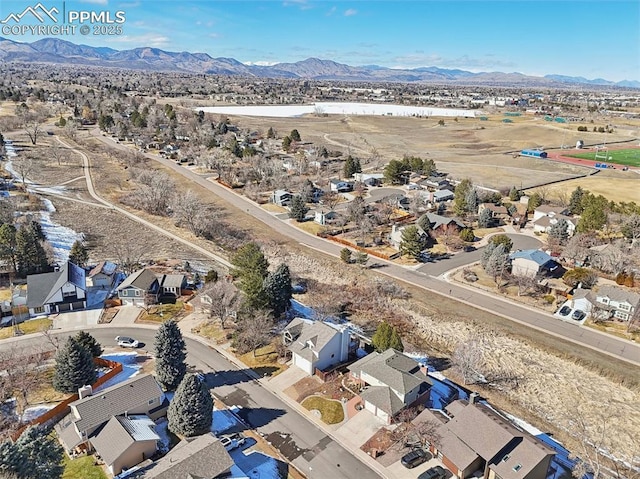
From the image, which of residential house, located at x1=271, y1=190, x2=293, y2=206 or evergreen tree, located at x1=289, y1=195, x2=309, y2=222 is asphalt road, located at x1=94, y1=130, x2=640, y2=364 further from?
residential house, located at x1=271, y1=190, x2=293, y2=206

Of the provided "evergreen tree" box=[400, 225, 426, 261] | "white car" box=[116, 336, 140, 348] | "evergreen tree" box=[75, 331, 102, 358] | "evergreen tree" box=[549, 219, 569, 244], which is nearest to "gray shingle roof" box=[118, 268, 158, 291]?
"white car" box=[116, 336, 140, 348]

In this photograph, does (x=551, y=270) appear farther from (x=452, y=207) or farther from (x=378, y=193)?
(x=378, y=193)

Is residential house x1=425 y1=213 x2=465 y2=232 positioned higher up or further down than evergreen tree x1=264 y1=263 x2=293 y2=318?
higher up

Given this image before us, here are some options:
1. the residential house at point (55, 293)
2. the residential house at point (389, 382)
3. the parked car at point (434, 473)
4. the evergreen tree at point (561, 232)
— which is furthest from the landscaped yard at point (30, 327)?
the evergreen tree at point (561, 232)

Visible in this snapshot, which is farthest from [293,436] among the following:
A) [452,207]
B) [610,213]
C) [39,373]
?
[610,213]

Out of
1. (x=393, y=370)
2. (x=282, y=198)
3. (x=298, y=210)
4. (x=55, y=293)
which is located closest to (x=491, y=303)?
(x=393, y=370)

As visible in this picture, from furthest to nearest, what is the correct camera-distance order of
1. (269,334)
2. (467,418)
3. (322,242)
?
1. (322,242)
2. (269,334)
3. (467,418)

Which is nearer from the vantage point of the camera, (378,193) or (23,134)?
A: (378,193)
